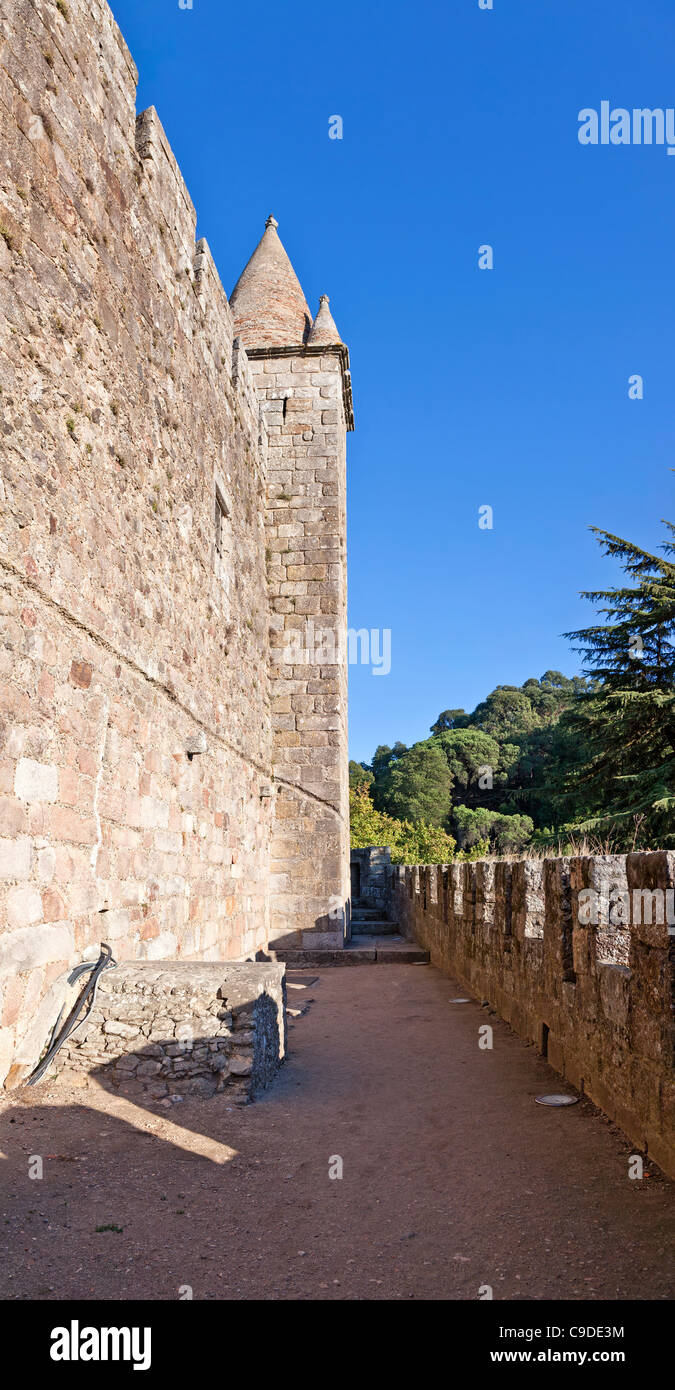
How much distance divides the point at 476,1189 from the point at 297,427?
1088 centimetres

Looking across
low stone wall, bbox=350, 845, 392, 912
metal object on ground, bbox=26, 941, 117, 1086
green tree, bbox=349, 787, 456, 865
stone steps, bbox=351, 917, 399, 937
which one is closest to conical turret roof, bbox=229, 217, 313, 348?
stone steps, bbox=351, 917, 399, 937

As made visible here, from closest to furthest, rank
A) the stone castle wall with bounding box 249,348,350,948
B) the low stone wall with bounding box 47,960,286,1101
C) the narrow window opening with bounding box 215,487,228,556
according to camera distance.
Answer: the low stone wall with bounding box 47,960,286,1101 < the narrow window opening with bounding box 215,487,228,556 < the stone castle wall with bounding box 249,348,350,948

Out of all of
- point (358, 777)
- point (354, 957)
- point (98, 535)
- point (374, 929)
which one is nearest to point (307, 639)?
point (354, 957)

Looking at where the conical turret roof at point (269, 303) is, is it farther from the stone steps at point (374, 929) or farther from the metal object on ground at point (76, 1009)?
the metal object on ground at point (76, 1009)

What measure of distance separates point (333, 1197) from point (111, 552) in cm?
350

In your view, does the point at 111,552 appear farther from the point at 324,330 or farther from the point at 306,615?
the point at 324,330

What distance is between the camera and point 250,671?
394 inches

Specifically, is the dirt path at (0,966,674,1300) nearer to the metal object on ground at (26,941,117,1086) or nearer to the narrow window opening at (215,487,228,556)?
the metal object on ground at (26,941,117,1086)

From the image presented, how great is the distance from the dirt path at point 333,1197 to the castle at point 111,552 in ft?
2.50

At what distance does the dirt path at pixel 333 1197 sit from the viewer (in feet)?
7.57

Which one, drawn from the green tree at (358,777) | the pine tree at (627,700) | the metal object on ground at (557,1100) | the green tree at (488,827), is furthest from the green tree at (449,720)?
the metal object on ground at (557,1100)

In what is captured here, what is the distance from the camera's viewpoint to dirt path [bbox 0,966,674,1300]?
2309mm

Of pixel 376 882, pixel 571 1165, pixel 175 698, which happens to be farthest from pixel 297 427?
pixel 571 1165

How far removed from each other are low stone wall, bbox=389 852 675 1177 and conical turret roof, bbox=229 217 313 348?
9127 mm
